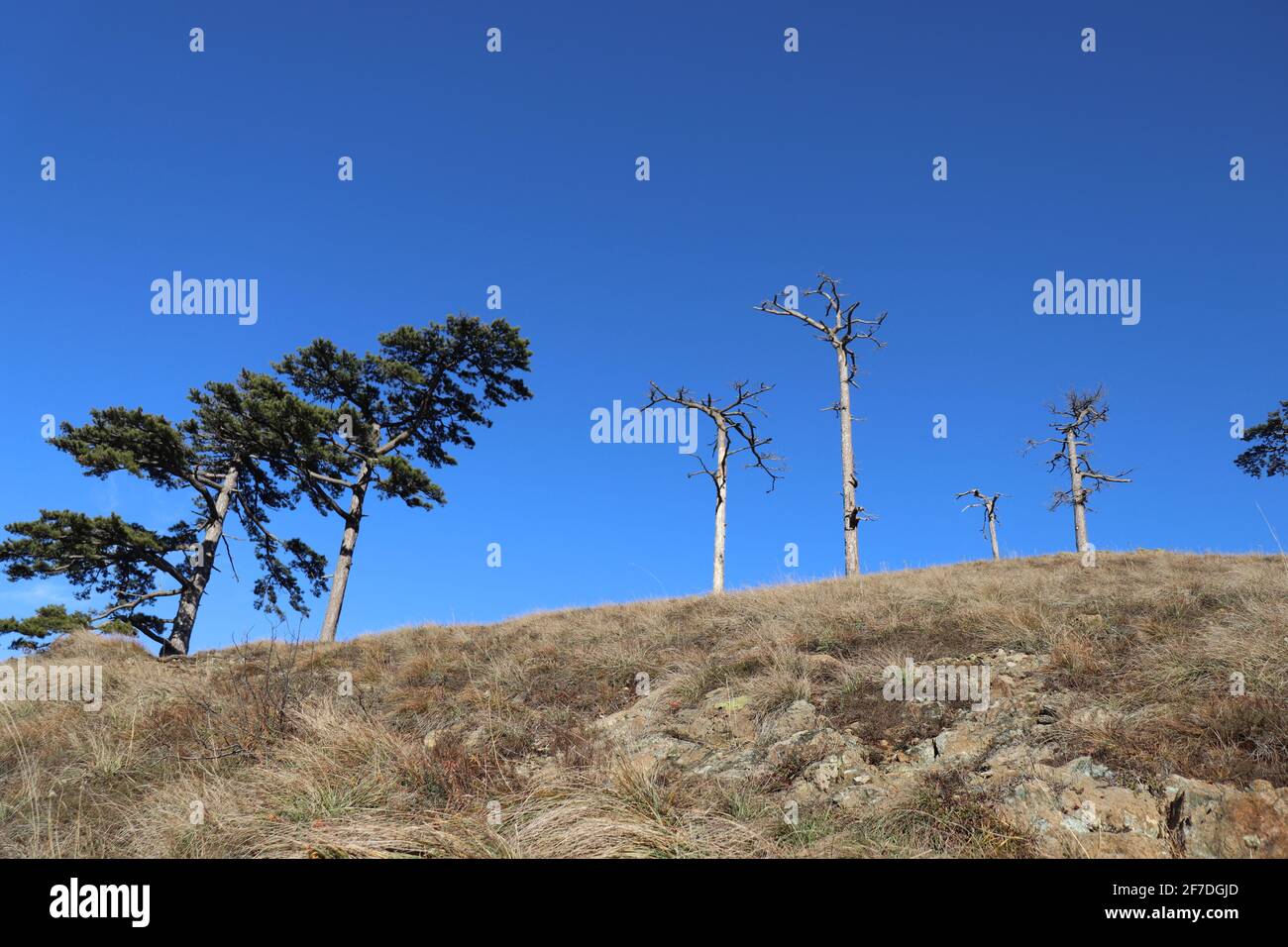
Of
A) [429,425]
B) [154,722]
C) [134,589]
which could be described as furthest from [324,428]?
[154,722]

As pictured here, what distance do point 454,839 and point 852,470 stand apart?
1852 centimetres

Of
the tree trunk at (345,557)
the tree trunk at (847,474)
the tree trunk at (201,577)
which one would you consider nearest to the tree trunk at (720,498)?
the tree trunk at (847,474)

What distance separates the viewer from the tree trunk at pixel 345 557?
64.3 ft

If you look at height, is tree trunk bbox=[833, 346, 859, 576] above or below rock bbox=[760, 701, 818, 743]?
above

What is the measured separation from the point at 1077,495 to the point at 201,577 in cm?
3405

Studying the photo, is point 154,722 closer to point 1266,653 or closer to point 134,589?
point 1266,653

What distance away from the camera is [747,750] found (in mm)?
5285

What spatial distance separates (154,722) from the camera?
281 inches

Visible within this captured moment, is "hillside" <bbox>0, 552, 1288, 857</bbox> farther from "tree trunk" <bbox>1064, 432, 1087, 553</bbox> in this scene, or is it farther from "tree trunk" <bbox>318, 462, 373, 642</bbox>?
"tree trunk" <bbox>1064, 432, 1087, 553</bbox>

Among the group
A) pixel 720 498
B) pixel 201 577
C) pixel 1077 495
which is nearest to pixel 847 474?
pixel 720 498

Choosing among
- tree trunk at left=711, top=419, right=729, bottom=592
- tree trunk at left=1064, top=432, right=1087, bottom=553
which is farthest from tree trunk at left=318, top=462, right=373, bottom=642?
tree trunk at left=1064, top=432, right=1087, bottom=553

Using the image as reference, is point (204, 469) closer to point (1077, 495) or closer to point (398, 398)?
point (398, 398)

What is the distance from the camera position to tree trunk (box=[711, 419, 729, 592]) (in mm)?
22158

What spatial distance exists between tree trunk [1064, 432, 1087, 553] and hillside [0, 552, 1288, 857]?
20780mm
